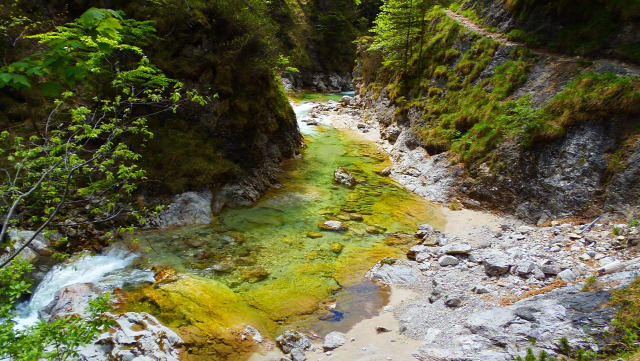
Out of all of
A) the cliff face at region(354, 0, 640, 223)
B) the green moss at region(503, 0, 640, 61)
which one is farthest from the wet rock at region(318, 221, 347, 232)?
the green moss at region(503, 0, 640, 61)

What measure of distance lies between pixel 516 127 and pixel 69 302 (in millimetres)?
17473

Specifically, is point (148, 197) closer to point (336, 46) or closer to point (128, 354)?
point (128, 354)

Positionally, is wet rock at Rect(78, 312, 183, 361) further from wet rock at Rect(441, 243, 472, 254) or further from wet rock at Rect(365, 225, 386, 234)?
wet rock at Rect(441, 243, 472, 254)

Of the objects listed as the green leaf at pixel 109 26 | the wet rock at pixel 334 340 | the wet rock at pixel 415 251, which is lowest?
the wet rock at pixel 415 251

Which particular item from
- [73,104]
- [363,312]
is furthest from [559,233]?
[73,104]

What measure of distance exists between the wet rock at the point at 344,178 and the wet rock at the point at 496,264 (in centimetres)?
927

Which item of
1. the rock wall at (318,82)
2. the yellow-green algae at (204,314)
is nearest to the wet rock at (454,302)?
the yellow-green algae at (204,314)

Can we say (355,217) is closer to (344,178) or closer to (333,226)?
(333,226)

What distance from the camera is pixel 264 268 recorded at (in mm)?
10656

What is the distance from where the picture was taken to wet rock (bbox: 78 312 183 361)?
6562 millimetres

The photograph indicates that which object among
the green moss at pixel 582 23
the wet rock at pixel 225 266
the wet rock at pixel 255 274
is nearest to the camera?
the wet rock at pixel 255 274

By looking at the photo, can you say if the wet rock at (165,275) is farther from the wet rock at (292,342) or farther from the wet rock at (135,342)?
the wet rock at (292,342)

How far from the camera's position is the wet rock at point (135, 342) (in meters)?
6.56

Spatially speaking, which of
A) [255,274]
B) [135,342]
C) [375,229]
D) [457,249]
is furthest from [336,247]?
[135,342]
